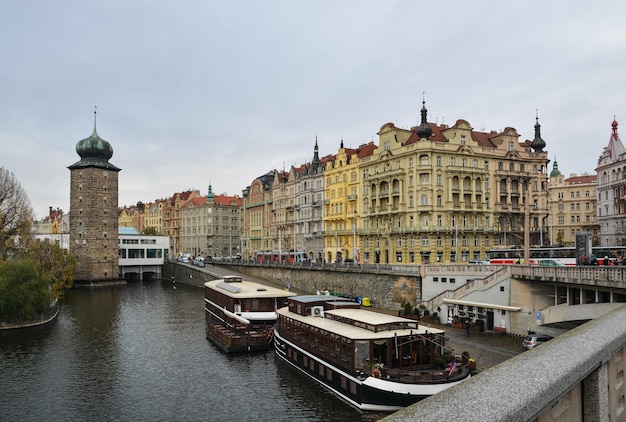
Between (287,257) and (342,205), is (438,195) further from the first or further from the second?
(287,257)

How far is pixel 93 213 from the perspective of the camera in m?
108

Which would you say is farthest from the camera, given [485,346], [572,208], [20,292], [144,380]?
[572,208]

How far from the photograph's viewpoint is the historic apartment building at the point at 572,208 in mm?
117812

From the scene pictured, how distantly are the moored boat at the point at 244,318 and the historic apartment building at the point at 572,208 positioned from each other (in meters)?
87.0

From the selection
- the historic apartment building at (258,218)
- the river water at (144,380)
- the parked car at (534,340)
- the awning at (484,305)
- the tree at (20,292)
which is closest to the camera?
the river water at (144,380)

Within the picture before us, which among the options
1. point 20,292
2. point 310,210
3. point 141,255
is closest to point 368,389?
point 20,292

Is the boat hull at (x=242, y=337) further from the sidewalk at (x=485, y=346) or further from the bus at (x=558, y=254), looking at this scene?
the bus at (x=558, y=254)

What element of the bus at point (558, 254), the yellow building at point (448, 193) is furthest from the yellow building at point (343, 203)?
the bus at point (558, 254)

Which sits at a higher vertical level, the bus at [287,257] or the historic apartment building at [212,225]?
the historic apartment building at [212,225]

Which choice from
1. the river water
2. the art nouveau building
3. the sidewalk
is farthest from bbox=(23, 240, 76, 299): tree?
the sidewalk

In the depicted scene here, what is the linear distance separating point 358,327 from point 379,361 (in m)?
3.26

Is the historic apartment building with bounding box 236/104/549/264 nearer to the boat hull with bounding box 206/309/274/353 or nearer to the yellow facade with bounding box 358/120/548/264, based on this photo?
the yellow facade with bounding box 358/120/548/264

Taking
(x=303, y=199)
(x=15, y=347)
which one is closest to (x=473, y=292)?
(x=15, y=347)

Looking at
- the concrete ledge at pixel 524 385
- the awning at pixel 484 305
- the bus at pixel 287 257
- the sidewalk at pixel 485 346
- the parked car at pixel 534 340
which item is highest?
the concrete ledge at pixel 524 385
